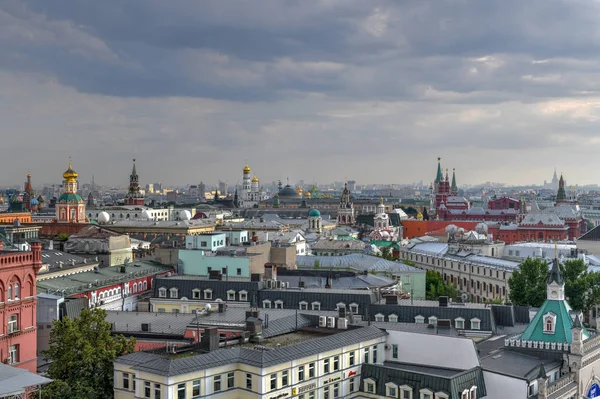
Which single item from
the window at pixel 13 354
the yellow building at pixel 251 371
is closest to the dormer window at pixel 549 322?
the yellow building at pixel 251 371

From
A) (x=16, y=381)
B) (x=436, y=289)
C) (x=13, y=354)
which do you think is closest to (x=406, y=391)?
(x=16, y=381)

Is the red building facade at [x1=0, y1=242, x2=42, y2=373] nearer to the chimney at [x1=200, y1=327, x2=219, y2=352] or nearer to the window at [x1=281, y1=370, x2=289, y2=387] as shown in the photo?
the chimney at [x1=200, y1=327, x2=219, y2=352]

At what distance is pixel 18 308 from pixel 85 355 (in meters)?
7.95

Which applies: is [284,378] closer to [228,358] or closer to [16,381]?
[228,358]

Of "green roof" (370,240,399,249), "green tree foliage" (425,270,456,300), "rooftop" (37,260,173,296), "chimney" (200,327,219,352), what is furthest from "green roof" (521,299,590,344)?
"green roof" (370,240,399,249)

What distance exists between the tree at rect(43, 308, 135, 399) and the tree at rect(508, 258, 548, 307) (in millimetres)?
48101

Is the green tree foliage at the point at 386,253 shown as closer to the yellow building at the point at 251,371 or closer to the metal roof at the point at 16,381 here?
the yellow building at the point at 251,371

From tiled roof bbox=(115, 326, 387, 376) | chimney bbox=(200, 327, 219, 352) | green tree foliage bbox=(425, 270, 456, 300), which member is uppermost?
chimney bbox=(200, 327, 219, 352)

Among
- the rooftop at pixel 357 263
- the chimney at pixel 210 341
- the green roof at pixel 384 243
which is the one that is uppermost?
the chimney at pixel 210 341

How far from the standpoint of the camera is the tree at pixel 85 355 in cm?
4522

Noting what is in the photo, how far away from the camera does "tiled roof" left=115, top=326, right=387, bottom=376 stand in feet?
131

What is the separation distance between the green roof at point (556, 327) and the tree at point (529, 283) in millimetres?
29759

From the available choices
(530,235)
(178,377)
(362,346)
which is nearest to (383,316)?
(362,346)

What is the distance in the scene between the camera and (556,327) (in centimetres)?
5094
